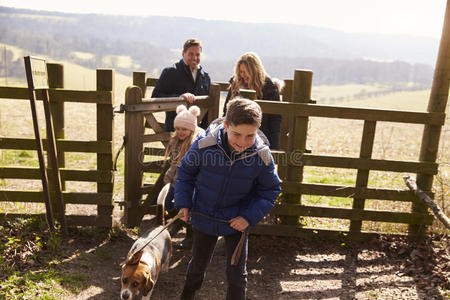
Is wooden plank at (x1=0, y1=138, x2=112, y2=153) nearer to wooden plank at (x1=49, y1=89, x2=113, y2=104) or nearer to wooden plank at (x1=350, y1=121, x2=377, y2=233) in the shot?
wooden plank at (x1=49, y1=89, x2=113, y2=104)

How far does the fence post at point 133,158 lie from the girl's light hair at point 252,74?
50.4 inches

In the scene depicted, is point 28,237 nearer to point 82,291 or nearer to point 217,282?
point 82,291

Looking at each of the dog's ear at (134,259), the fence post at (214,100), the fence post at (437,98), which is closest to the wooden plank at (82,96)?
the fence post at (214,100)

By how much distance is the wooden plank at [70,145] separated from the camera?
4.75 metres

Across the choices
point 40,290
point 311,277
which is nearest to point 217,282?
point 311,277

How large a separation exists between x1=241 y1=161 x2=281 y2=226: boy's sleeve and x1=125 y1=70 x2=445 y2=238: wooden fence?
1.77 metres

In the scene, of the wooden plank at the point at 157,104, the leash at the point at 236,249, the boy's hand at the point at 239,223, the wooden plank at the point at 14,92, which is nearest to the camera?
the boy's hand at the point at 239,223

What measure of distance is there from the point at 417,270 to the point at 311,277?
1.28 metres

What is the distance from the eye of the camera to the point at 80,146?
4773mm

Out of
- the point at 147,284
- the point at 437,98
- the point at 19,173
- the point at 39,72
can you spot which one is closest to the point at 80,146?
the point at 19,173

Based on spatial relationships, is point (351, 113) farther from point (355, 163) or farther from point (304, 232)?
point (304, 232)

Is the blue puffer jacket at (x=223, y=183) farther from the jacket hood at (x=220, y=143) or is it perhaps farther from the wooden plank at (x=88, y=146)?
the wooden plank at (x=88, y=146)

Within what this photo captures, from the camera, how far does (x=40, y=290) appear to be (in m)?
3.54

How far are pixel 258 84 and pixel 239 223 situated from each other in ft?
8.77
